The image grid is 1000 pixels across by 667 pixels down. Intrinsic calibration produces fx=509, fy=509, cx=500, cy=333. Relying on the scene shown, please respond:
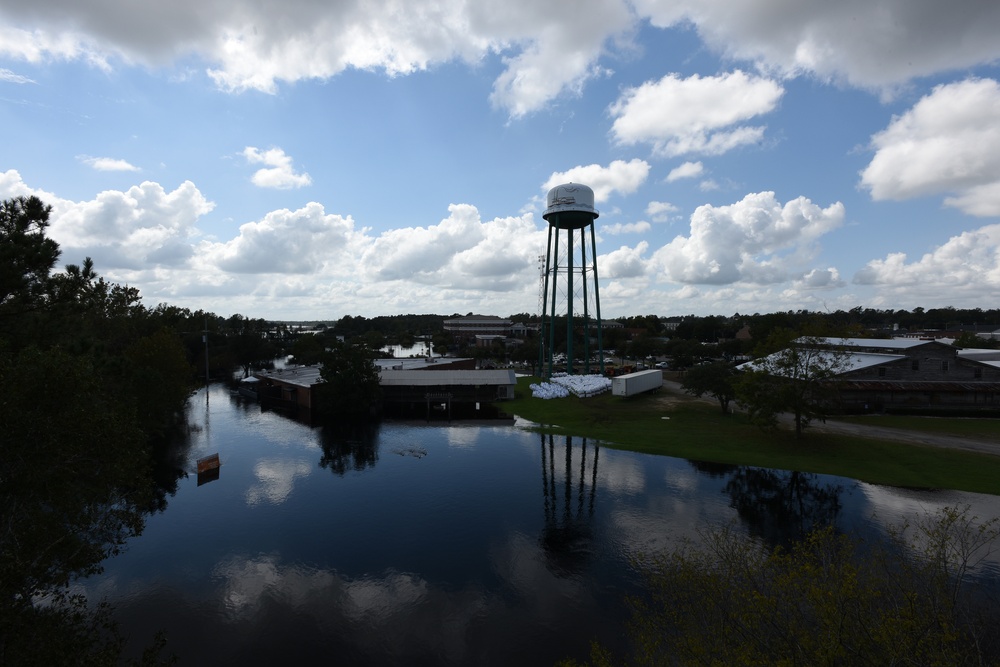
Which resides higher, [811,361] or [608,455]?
[811,361]

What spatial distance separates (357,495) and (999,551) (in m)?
33.0

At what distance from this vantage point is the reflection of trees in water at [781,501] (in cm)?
2664

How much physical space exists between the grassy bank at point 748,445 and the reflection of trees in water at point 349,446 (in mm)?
16976

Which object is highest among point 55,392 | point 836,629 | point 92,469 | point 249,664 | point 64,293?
point 64,293

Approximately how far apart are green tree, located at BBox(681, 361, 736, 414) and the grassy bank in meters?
2.23

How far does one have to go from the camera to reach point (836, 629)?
8945 millimetres

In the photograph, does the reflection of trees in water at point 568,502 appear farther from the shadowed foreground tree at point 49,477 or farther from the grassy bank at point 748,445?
the shadowed foreground tree at point 49,477

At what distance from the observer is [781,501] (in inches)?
1217

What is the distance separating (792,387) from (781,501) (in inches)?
501

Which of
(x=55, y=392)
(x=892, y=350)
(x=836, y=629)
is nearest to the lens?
(x=836, y=629)

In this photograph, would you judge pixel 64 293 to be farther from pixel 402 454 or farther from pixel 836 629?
pixel 402 454

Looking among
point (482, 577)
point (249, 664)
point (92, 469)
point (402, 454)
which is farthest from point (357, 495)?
point (92, 469)

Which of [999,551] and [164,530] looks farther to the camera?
[164,530]

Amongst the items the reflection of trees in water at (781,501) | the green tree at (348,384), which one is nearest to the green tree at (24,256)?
the reflection of trees in water at (781,501)
